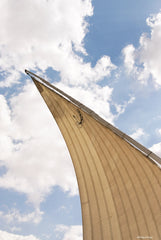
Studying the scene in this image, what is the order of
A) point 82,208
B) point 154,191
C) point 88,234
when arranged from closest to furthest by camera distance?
1. point 154,191
2. point 88,234
3. point 82,208

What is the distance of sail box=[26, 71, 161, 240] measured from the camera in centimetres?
950

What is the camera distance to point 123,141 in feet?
33.6

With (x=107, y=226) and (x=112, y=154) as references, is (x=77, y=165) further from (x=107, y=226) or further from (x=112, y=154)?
(x=107, y=226)

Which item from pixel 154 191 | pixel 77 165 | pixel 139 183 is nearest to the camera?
pixel 154 191

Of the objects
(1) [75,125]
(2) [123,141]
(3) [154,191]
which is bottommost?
(3) [154,191]

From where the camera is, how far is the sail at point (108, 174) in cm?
950

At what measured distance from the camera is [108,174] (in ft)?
37.3

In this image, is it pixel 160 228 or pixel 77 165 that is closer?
pixel 160 228

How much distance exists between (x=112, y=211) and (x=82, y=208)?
2.47m

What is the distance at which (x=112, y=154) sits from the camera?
11203 millimetres

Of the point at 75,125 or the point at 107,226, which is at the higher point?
the point at 75,125

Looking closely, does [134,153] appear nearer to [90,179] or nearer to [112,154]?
[112,154]

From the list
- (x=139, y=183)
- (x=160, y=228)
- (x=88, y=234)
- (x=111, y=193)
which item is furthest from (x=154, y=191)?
(x=88, y=234)

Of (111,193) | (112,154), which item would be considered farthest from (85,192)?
(112,154)
